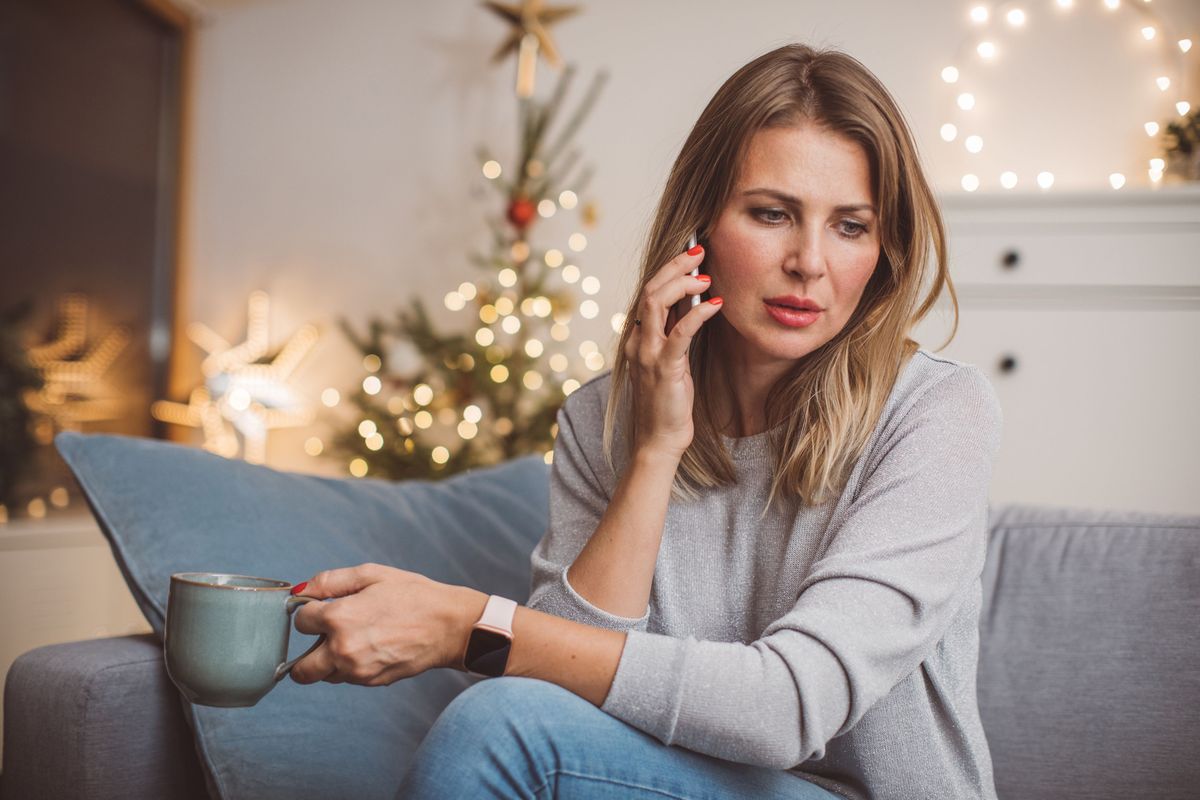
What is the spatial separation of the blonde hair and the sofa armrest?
0.65 m

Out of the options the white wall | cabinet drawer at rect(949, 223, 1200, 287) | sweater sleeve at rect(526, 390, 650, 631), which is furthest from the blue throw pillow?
the white wall

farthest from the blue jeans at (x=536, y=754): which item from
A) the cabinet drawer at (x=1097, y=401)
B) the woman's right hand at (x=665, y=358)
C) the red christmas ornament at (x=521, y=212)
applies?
the red christmas ornament at (x=521, y=212)

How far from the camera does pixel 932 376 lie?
3.86 feet

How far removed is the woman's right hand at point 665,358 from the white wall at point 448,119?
2.54m

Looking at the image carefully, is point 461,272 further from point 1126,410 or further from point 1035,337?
point 1126,410

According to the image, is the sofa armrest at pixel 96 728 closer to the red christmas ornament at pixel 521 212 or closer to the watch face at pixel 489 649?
the watch face at pixel 489 649

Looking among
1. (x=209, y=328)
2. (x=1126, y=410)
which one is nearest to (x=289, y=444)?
(x=209, y=328)

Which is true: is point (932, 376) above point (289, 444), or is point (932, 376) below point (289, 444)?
above

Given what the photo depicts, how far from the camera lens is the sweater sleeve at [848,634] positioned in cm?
89

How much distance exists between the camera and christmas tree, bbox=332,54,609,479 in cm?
353

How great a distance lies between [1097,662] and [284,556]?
1.07m

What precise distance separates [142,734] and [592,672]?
22.7 inches

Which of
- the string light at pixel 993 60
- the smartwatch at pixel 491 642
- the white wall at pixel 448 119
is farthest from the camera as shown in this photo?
the white wall at pixel 448 119

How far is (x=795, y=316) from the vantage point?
1181 mm
